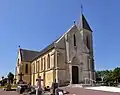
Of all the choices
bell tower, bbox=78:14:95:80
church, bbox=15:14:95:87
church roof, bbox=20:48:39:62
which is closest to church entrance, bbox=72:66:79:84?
church, bbox=15:14:95:87

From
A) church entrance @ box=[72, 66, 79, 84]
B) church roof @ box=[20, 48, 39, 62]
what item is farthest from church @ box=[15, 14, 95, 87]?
church roof @ box=[20, 48, 39, 62]

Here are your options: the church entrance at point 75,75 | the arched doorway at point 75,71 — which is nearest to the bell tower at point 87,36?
the arched doorway at point 75,71

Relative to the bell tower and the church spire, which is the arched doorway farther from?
the church spire

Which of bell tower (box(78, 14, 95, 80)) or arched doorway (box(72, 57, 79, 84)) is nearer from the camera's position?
arched doorway (box(72, 57, 79, 84))

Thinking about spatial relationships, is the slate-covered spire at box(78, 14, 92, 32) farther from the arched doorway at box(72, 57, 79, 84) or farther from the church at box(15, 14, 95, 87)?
the arched doorway at box(72, 57, 79, 84)

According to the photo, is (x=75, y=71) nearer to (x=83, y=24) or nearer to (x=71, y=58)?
(x=71, y=58)

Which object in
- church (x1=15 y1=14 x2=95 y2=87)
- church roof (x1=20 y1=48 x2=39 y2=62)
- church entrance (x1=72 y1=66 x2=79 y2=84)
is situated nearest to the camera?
church (x1=15 y1=14 x2=95 y2=87)

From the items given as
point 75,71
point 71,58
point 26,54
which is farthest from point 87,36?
point 26,54

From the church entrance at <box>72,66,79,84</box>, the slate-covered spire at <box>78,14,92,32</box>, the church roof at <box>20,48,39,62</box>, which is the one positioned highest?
the slate-covered spire at <box>78,14,92,32</box>

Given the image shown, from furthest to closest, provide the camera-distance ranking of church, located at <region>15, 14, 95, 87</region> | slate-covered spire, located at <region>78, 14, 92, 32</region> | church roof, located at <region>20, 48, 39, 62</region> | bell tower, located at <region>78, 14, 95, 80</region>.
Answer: church roof, located at <region>20, 48, 39, 62</region>
slate-covered spire, located at <region>78, 14, 92, 32</region>
bell tower, located at <region>78, 14, 95, 80</region>
church, located at <region>15, 14, 95, 87</region>

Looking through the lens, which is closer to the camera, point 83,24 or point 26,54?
point 83,24

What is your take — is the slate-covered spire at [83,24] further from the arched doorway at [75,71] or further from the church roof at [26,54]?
the church roof at [26,54]

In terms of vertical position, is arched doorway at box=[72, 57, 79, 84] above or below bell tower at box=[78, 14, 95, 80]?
below

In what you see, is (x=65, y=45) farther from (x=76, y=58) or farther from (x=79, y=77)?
(x=79, y=77)
